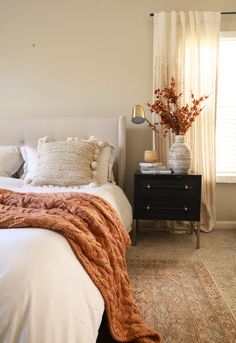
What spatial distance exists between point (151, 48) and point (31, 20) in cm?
128

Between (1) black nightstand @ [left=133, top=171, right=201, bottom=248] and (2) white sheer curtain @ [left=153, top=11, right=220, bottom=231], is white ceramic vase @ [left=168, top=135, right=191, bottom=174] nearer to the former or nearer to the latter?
(1) black nightstand @ [left=133, top=171, right=201, bottom=248]

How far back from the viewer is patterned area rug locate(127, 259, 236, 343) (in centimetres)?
148

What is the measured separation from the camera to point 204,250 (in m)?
Answer: 2.62

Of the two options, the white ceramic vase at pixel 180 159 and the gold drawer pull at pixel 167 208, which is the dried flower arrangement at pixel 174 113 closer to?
the white ceramic vase at pixel 180 159

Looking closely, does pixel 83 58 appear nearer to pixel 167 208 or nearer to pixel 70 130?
pixel 70 130

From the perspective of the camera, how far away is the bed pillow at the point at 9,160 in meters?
2.64

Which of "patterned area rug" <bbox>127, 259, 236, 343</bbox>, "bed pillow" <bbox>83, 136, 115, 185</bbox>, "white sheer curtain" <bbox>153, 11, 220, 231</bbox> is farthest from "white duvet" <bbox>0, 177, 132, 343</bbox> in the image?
"white sheer curtain" <bbox>153, 11, 220, 231</bbox>

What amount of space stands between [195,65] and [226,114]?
2.00ft

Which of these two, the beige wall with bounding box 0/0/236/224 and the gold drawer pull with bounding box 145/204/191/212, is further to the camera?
the beige wall with bounding box 0/0/236/224

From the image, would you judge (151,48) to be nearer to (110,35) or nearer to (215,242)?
(110,35)

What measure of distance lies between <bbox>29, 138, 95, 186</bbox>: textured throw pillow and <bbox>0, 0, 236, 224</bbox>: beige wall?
0.77 m

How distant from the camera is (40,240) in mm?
1021

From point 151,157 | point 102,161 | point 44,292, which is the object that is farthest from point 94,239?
point 151,157

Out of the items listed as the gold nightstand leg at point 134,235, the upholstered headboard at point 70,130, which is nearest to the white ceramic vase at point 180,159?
the upholstered headboard at point 70,130
